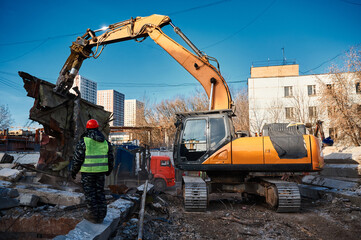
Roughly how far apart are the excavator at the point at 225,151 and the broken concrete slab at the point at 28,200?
326cm

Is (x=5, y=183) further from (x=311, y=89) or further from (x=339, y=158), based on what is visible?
(x=311, y=89)

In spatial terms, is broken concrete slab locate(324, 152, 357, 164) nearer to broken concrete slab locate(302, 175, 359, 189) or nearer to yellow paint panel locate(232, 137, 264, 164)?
broken concrete slab locate(302, 175, 359, 189)

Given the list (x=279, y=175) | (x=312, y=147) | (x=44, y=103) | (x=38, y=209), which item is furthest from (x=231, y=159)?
(x=44, y=103)

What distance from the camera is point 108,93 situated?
89.7m

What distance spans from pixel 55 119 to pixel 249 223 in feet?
21.0

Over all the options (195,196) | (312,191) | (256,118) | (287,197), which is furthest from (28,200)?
(256,118)

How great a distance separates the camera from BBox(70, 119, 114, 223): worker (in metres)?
4.07

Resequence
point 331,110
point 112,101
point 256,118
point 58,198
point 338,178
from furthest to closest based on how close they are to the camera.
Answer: point 112,101, point 256,118, point 331,110, point 338,178, point 58,198

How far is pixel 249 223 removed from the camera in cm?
555

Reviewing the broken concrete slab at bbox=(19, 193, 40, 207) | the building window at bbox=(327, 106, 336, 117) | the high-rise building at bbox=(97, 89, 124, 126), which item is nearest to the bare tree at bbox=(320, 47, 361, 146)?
the building window at bbox=(327, 106, 336, 117)

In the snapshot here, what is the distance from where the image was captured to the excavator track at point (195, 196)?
21.2 feet

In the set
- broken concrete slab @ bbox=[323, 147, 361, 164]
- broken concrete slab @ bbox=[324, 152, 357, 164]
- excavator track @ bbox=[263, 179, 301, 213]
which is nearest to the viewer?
excavator track @ bbox=[263, 179, 301, 213]

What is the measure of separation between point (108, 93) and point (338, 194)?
8782 cm

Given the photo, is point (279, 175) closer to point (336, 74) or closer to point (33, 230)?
point (33, 230)
